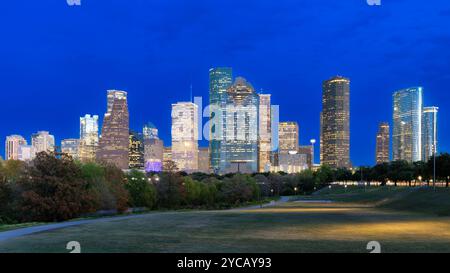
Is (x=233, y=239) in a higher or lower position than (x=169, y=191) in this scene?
higher

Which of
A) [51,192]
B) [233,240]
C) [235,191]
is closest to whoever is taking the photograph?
[233,240]

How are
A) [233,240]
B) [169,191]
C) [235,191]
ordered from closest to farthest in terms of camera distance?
[233,240] < [169,191] < [235,191]

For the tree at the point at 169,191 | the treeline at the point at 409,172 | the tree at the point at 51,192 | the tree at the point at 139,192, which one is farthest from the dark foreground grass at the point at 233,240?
the treeline at the point at 409,172

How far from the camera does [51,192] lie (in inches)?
1738

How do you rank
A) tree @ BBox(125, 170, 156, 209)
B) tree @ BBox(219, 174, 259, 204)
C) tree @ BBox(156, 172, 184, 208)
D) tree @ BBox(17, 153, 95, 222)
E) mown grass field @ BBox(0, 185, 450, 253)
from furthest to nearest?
tree @ BBox(219, 174, 259, 204), tree @ BBox(156, 172, 184, 208), tree @ BBox(125, 170, 156, 209), tree @ BBox(17, 153, 95, 222), mown grass field @ BBox(0, 185, 450, 253)

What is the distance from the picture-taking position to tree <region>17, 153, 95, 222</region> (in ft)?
139

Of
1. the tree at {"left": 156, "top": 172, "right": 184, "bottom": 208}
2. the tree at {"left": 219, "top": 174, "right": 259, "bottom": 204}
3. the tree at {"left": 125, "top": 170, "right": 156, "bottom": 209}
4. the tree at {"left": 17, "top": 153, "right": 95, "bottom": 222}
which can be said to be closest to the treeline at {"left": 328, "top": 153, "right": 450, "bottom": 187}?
the tree at {"left": 219, "top": 174, "right": 259, "bottom": 204}

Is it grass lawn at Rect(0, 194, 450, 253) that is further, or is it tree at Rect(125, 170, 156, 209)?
tree at Rect(125, 170, 156, 209)

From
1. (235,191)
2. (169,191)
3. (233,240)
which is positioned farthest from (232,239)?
(235,191)

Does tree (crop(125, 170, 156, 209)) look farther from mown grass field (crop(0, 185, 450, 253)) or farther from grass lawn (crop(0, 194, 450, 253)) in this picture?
grass lawn (crop(0, 194, 450, 253))

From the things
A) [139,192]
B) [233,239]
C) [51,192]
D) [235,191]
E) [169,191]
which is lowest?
[235,191]

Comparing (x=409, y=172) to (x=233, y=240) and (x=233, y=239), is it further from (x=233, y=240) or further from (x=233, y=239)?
(x=233, y=240)

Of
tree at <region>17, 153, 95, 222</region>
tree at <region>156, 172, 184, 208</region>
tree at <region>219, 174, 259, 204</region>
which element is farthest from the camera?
tree at <region>219, 174, 259, 204</region>
